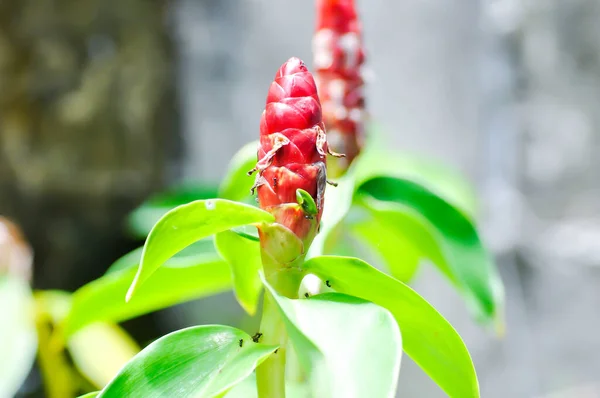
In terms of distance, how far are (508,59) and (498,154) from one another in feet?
0.81

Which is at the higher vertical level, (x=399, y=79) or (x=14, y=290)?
(x=399, y=79)

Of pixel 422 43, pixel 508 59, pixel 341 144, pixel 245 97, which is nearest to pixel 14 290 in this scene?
pixel 341 144

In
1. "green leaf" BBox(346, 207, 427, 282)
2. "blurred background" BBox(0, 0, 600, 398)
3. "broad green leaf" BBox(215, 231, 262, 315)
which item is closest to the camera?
"broad green leaf" BBox(215, 231, 262, 315)

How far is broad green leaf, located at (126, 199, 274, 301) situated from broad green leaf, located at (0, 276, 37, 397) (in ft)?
0.83

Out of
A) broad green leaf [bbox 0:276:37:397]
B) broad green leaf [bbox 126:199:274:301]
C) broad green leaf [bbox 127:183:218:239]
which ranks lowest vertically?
broad green leaf [bbox 0:276:37:397]

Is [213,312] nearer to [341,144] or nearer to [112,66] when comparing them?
[112,66]

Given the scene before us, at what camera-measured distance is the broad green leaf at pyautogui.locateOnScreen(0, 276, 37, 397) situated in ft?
1.43

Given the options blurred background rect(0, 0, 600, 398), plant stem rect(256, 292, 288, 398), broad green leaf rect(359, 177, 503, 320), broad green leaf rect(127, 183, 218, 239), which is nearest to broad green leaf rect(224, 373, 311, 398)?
plant stem rect(256, 292, 288, 398)

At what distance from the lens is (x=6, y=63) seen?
130 cm

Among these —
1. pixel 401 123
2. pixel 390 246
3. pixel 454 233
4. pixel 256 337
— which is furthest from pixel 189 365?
pixel 401 123

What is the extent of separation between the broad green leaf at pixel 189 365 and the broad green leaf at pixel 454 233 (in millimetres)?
200

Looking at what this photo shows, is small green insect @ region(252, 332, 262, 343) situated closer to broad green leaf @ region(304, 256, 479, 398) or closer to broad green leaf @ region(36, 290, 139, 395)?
broad green leaf @ region(304, 256, 479, 398)

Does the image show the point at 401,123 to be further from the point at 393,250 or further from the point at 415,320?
the point at 415,320

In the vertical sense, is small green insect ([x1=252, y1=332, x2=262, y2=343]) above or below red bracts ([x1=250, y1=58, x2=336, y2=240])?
below
